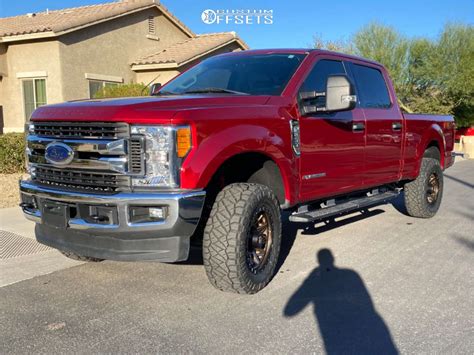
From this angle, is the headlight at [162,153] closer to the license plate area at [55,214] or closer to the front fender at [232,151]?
the front fender at [232,151]

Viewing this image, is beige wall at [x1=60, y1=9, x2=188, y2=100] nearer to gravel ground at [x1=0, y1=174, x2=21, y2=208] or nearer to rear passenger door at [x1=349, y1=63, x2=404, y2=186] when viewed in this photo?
gravel ground at [x1=0, y1=174, x2=21, y2=208]

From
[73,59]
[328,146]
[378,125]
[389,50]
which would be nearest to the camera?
[328,146]

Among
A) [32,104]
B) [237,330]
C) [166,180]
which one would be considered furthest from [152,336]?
[32,104]

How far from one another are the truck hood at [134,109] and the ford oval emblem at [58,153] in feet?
0.68

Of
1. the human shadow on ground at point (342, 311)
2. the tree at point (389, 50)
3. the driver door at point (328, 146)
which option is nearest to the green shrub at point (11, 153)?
the driver door at point (328, 146)

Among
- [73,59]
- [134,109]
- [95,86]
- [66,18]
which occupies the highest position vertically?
[66,18]

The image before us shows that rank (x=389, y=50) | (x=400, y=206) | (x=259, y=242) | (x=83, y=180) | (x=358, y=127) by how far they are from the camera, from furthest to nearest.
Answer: (x=389, y=50), (x=400, y=206), (x=358, y=127), (x=259, y=242), (x=83, y=180)

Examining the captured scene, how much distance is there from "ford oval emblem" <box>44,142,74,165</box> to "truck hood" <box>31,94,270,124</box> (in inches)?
8.2

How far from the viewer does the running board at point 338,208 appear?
184 inches

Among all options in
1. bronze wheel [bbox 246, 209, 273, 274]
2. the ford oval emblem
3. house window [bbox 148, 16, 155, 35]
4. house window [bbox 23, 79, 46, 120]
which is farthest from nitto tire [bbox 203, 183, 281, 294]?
house window [bbox 148, 16, 155, 35]

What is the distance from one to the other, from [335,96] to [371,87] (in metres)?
1.80

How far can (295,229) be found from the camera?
21.6ft

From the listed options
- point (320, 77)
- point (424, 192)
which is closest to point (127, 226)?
point (320, 77)

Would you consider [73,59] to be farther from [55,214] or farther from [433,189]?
[55,214]
